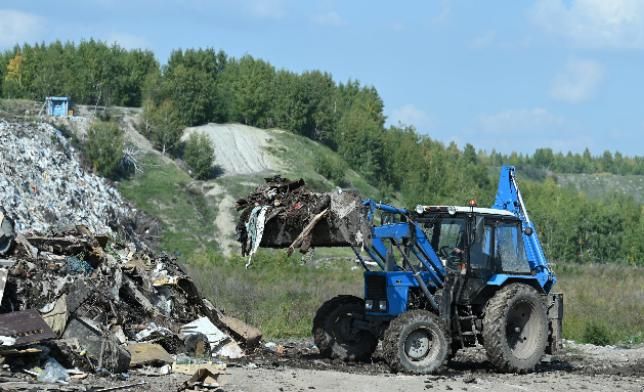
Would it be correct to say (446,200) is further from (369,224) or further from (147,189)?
(369,224)

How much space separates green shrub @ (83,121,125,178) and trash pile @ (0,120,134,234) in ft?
15.9

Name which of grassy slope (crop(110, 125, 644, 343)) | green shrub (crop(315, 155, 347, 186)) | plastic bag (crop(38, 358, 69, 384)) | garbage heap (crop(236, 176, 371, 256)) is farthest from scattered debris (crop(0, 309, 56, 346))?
green shrub (crop(315, 155, 347, 186))

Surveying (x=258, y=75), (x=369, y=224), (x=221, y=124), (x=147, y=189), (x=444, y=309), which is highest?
(x=258, y=75)

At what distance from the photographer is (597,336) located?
21.5m

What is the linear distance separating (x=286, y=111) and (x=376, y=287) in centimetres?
8104

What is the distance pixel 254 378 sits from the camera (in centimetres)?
1319

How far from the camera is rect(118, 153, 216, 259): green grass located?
193 ft

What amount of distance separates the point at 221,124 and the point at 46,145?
37250 millimetres

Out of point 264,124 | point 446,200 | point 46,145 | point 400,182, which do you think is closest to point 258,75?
point 264,124

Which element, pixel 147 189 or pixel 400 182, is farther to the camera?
pixel 400 182

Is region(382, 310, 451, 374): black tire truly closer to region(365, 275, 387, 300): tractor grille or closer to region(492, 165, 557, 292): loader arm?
region(365, 275, 387, 300): tractor grille

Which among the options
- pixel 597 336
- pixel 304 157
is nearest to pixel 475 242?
pixel 597 336

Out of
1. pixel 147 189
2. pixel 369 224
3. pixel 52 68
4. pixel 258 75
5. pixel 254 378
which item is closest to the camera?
pixel 254 378

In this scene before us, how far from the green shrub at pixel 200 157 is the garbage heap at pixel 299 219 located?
58.9 meters
